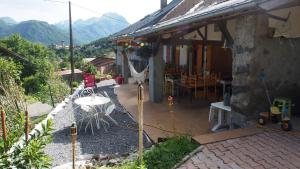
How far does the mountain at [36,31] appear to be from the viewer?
129 metres

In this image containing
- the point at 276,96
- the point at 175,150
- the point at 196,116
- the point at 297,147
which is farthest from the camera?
the point at 196,116

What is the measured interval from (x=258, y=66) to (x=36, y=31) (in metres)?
143

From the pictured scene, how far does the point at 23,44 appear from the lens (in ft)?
116

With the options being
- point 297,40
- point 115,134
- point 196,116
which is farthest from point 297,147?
point 115,134

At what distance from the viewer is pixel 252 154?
12.9 ft

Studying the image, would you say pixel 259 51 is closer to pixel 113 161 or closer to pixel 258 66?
pixel 258 66

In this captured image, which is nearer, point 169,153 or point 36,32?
point 169,153

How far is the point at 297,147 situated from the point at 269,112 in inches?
48.4

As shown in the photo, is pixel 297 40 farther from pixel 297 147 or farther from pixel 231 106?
pixel 297 147

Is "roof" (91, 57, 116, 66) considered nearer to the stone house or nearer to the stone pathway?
the stone pathway

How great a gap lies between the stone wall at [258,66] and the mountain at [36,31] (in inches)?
5221

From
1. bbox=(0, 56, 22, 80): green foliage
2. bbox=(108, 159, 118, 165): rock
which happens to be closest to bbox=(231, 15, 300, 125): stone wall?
bbox=(108, 159, 118, 165): rock

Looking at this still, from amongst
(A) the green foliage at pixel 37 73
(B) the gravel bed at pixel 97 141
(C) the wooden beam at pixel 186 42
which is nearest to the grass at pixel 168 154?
(B) the gravel bed at pixel 97 141

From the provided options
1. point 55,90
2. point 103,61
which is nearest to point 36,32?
point 103,61
